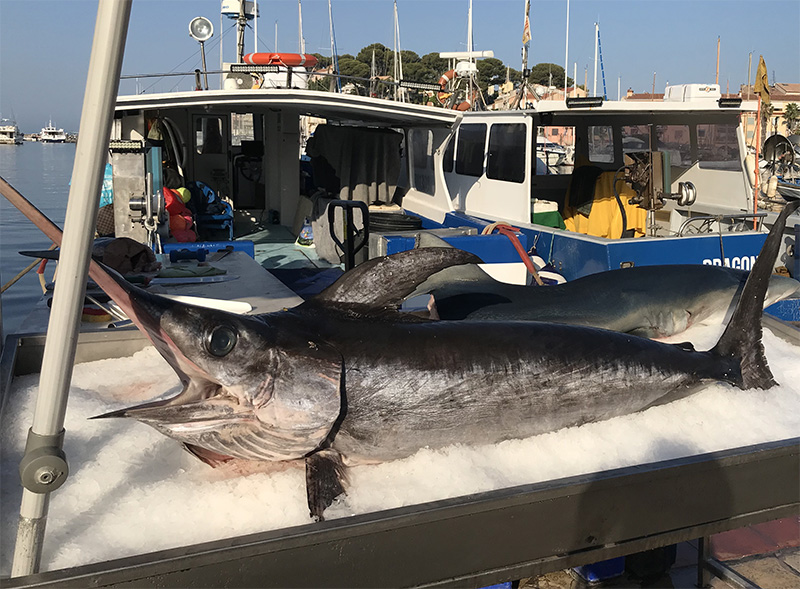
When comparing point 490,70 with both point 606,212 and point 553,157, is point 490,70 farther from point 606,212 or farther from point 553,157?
point 606,212

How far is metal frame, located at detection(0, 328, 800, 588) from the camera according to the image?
1.65 m

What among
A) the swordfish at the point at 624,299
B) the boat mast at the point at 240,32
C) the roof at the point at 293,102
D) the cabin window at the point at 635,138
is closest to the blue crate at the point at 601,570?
the swordfish at the point at 624,299

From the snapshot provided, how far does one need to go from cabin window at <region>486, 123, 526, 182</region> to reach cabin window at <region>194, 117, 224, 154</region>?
646cm

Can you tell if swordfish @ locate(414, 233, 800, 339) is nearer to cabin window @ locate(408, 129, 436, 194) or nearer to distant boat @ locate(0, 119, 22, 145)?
cabin window @ locate(408, 129, 436, 194)

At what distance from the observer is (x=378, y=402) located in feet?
7.66

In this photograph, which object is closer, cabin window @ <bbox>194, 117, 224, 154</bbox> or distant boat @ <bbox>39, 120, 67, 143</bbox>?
cabin window @ <bbox>194, 117, 224, 154</bbox>

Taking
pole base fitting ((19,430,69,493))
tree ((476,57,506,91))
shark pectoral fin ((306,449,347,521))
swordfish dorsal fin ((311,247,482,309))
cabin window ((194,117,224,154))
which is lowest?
shark pectoral fin ((306,449,347,521))

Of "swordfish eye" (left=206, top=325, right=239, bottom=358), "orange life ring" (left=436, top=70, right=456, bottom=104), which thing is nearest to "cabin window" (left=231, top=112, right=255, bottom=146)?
"orange life ring" (left=436, top=70, right=456, bottom=104)

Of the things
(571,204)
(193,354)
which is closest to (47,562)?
(193,354)

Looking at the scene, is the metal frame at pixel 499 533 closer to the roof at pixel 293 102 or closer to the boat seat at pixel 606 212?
the boat seat at pixel 606 212

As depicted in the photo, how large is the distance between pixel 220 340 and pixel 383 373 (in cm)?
55

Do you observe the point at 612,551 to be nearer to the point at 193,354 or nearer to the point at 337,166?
the point at 193,354

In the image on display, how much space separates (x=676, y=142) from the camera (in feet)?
31.7

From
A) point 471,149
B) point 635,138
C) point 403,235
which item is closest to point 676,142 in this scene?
point 635,138
